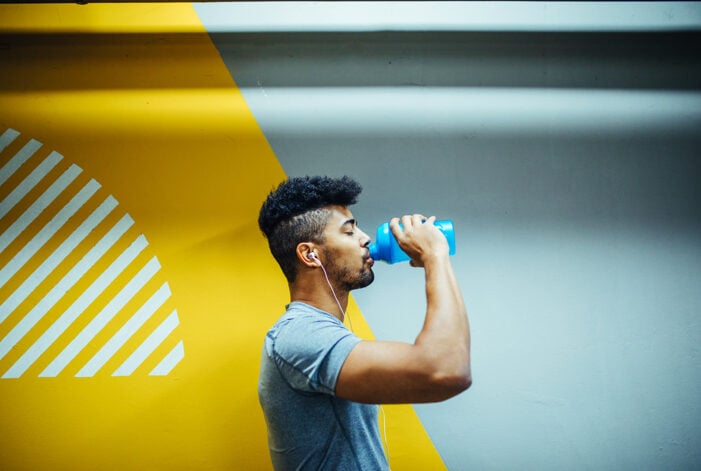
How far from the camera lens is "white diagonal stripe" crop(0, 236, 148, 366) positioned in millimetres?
A: 1450

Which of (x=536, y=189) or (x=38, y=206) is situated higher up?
(x=38, y=206)

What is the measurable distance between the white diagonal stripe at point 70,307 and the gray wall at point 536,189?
Result: 0.72m

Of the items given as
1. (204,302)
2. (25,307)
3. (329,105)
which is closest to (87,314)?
(25,307)

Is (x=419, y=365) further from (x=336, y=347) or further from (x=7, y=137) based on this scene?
(x=7, y=137)

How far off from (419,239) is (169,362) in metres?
0.97

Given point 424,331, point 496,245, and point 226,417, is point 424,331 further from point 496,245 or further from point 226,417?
point 226,417

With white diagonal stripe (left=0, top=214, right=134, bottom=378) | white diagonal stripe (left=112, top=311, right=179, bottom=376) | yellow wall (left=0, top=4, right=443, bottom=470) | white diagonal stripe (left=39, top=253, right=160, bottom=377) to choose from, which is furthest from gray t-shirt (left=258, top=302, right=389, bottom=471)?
white diagonal stripe (left=0, top=214, right=134, bottom=378)

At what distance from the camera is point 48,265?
1471 millimetres

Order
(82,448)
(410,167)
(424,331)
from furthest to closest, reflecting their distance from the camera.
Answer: (410,167) → (82,448) → (424,331)

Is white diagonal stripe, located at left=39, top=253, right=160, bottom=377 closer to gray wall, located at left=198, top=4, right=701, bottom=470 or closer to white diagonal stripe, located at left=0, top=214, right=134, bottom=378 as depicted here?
white diagonal stripe, located at left=0, top=214, right=134, bottom=378

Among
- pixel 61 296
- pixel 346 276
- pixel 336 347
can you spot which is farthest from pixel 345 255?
pixel 61 296

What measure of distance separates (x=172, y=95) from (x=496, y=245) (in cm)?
128

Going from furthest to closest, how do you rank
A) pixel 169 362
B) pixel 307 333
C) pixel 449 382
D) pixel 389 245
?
pixel 169 362, pixel 389 245, pixel 307 333, pixel 449 382

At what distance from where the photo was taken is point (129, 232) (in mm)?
1484
